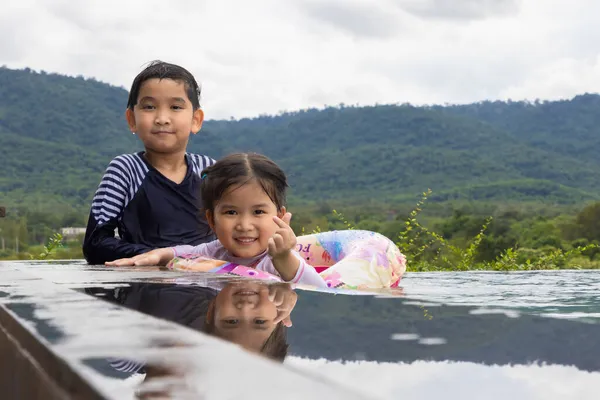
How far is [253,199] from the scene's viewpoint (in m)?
2.97

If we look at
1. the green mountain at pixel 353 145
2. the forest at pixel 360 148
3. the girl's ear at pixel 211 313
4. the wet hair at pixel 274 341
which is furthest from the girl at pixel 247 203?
the green mountain at pixel 353 145

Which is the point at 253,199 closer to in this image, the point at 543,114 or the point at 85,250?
the point at 85,250

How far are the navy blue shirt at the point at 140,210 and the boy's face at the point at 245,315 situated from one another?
195 cm

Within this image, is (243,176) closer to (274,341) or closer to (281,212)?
(281,212)

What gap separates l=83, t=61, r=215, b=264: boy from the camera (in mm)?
3682

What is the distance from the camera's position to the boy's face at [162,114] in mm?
3664

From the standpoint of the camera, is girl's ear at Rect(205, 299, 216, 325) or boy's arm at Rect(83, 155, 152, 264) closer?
girl's ear at Rect(205, 299, 216, 325)

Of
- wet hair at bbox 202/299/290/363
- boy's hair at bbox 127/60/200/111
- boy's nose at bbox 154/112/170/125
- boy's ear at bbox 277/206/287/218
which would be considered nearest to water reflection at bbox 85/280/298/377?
wet hair at bbox 202/299/290/363

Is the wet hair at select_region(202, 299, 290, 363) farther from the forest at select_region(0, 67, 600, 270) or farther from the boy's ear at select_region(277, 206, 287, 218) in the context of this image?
the forest at select_region(0, 67, 600, 270)

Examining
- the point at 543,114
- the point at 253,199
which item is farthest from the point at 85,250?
the point at 543,114

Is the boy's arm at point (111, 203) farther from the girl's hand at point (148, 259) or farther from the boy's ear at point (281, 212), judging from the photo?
the boy's ear at point (281, 212)

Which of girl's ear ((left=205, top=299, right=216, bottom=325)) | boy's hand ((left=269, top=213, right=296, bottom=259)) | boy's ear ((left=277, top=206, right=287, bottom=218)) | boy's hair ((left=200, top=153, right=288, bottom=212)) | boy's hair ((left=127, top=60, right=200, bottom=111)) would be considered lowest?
girl's ear ((left=205, top=299, right=216, bottom=325))

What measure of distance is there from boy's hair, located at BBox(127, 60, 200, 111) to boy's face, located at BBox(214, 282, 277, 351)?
2067 mm

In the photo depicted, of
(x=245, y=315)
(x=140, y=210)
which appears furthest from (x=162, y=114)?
(x=245, y=315)
